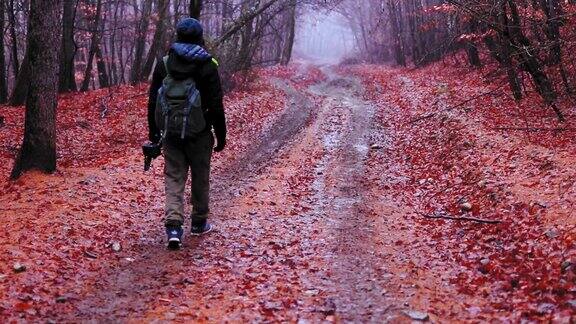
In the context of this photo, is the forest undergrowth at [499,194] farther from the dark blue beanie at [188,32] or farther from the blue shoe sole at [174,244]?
the dark blue beanie at [188,32]

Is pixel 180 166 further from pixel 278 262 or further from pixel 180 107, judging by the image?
pixel 278 262

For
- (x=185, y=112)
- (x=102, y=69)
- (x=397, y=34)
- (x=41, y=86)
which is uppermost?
(x=397, y=34)

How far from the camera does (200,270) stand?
5750mm

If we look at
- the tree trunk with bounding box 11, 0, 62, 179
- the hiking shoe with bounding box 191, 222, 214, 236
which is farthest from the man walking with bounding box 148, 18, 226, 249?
the tree trunk with bounding box 11, 0, 62, 179

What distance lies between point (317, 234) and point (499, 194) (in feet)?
10.1

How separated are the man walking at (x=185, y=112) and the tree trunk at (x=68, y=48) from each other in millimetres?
16758

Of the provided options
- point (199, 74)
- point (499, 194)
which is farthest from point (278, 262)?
point (499, 194)

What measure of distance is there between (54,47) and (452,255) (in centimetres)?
665

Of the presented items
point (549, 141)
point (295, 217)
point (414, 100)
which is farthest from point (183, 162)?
point (414, 100)

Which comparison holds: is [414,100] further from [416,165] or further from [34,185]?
[34,185]

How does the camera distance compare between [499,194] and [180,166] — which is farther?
[499,194]

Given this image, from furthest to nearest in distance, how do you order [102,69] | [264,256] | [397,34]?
[397,34]
[102,69]
[264,256]

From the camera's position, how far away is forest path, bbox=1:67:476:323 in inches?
192

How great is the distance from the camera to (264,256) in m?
6.37
